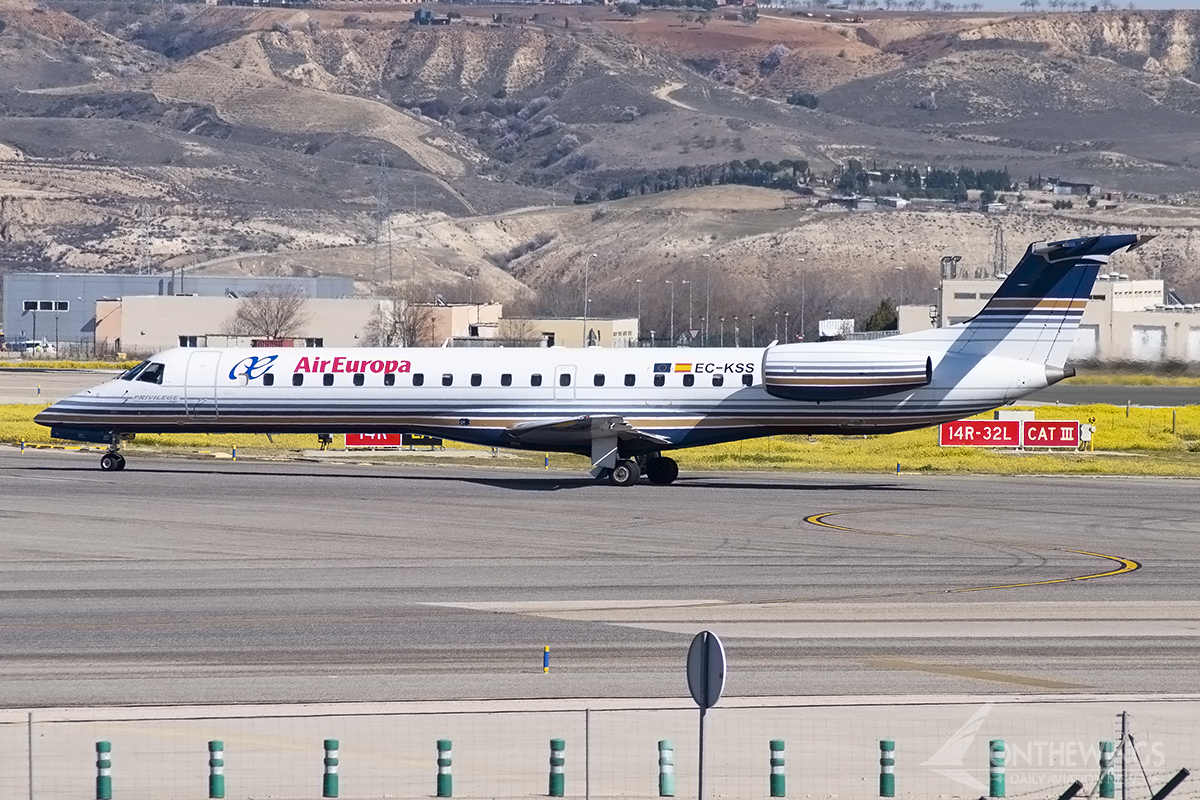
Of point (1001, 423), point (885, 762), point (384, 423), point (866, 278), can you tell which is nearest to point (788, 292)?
point (866, 278)

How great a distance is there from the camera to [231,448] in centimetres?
5516

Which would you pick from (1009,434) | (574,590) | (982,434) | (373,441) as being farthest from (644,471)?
(574,590)

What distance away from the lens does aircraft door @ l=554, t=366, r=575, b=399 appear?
141ft

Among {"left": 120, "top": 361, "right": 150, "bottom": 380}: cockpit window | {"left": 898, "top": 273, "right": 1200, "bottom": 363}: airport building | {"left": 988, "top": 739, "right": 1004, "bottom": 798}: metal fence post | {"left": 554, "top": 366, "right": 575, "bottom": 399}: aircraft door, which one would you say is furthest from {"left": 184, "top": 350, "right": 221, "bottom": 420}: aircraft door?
{"left": 898, "top": 273, "right": 1200, "bottom": 363}: airport building

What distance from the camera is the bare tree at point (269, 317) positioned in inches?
4397

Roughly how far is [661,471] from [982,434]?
51.5 feet

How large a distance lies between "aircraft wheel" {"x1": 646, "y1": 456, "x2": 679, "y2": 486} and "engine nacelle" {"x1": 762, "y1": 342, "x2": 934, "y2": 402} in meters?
3.69

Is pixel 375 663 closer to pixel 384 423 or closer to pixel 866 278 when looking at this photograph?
pixel 384 423

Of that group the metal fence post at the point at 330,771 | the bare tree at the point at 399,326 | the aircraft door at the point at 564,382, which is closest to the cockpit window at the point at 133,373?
the aircraft door at the point at 564,382

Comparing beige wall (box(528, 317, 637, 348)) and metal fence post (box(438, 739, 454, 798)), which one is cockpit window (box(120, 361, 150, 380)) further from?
beige wall (box(528, 317, 637, 348))

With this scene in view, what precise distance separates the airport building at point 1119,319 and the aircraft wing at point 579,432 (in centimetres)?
5213

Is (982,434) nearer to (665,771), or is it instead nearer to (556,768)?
(665,771)

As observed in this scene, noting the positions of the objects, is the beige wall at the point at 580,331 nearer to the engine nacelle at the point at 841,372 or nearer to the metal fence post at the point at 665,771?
the engine nacelle at the point at 841,372

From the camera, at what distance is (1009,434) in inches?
2179
